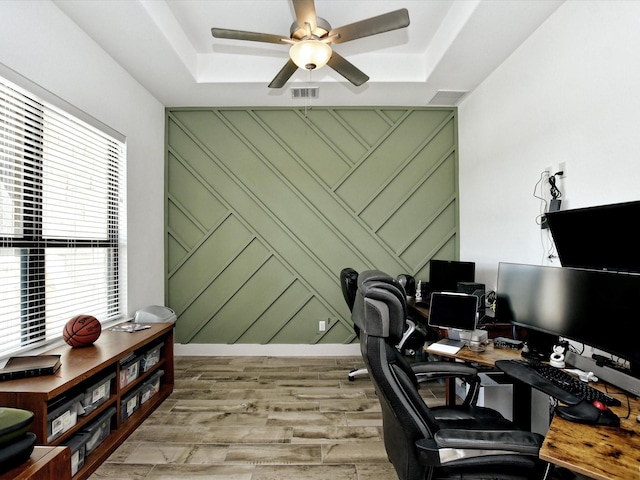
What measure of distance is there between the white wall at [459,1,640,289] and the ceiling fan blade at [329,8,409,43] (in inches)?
47.5

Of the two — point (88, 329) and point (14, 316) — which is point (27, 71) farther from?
point (88, 329)

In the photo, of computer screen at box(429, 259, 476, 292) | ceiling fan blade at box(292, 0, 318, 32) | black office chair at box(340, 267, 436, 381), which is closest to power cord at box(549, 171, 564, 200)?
computer screen at box(429, 259, 476, 292)

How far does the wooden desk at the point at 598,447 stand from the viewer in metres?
1.06

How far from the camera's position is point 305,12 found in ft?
7.24

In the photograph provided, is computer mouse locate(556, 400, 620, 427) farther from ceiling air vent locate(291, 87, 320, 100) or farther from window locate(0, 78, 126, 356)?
ceiling air vent locate(291, 87, 320, 100)

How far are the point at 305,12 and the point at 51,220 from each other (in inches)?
90.0

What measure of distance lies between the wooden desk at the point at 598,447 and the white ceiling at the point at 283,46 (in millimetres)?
2689

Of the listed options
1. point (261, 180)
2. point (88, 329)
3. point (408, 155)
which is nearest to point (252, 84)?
point (261, 180)

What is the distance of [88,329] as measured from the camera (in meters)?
2.41

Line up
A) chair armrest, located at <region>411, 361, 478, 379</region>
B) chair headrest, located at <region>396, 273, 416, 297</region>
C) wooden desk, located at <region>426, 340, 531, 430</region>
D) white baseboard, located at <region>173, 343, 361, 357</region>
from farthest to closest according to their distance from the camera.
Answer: white baseboard, located at <region>173, 343, 361, 357</region> < chair headrest, located at <region>396, 273, 416, 297</region> < wooden desk, located at <region>426, 340, 531, 430</region> < chair armrest, located at <region>411, 361, 478, 379</region>

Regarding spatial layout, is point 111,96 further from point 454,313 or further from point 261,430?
point 454,313

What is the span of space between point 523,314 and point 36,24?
3.79 metres

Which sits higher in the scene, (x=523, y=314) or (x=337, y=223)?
(x=337, y=223)

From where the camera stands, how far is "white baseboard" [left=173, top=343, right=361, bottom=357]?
14.0 feet
